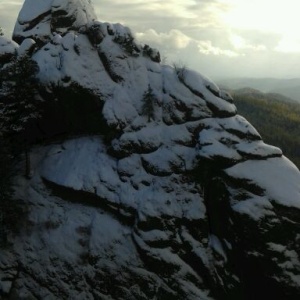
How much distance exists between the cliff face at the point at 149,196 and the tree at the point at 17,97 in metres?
2.35

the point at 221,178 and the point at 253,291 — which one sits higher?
the point at 221,178

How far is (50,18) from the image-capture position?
1829 inches

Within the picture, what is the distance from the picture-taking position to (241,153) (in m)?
30.2

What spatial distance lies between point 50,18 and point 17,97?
702 inches

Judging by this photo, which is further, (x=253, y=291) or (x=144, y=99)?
(x=144, y=99)

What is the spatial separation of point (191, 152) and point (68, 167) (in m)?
11.5

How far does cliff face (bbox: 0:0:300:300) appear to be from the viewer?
27.1 meters

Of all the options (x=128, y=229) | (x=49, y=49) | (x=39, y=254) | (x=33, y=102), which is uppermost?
(x=49, y=49)

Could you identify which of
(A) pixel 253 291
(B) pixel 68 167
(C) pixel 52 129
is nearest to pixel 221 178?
(A) pixel 253 291

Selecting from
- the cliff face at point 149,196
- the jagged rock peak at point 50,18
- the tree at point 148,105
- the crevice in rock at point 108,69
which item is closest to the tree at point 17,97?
the cliff face at point 149,196

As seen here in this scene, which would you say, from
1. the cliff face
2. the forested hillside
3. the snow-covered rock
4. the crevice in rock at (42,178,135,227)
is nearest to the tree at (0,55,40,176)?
the cliff face

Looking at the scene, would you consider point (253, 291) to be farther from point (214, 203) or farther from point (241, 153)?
point (241, 153)

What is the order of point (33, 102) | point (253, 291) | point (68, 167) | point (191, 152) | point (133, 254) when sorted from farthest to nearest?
point (33, 102), point (68, 167), point (191, 152), point (133, 254), point (253, 291)

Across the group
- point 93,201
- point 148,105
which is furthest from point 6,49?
point 93,201
